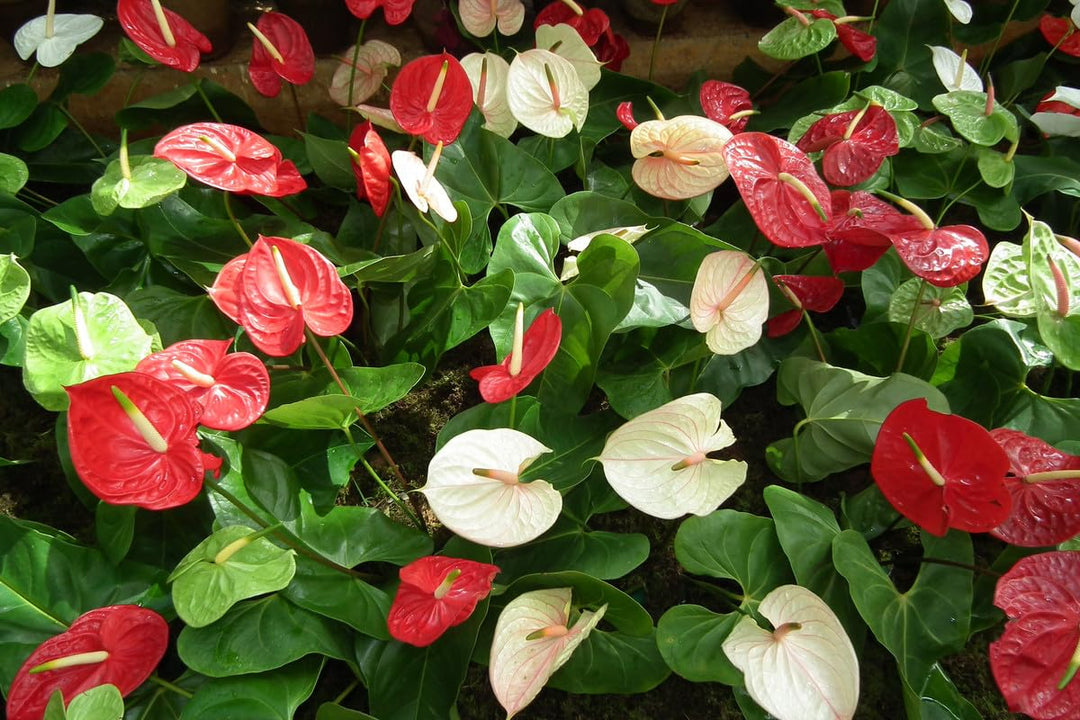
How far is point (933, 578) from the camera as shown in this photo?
971 millimetres

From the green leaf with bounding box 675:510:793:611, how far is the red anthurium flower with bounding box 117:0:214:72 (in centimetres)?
94

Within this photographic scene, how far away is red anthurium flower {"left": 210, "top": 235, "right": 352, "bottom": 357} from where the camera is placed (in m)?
0.85

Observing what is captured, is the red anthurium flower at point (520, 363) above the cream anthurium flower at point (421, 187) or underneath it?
underneath

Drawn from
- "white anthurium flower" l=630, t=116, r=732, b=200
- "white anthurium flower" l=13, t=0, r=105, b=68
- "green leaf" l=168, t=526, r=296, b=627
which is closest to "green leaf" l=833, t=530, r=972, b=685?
"white anthurium flower" l=630, t=116, r=732, b=200

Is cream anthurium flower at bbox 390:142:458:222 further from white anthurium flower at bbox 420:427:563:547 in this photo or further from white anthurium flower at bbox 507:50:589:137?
white anthurium flower at bbox 420:427:563:547

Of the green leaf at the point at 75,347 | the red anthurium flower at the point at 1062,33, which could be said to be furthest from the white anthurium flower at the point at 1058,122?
the green leaf at the point at 75,347

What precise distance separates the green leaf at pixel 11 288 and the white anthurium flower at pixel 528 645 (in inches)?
27.2

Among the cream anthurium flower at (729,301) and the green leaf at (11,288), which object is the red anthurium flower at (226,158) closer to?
the green leaf at (11,288)

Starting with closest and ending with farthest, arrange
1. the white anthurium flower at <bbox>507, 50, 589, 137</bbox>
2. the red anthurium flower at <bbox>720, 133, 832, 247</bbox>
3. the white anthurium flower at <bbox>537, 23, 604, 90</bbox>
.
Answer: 1. the red anthurium flower at <bbox>720, 133, 832, 247</bbox>
2. the white anthurium flower at <bbox>507, 50, 589, 137</bbox>
3. the white anthurium flower at <bbox>537, 23, 604, 90</bbox>

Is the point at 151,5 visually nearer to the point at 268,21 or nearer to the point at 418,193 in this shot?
the point at 268,21

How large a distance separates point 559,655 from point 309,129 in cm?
105

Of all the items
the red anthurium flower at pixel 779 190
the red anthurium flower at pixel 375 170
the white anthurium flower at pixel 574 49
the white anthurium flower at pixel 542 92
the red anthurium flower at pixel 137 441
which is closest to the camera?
the red anthurium flower at pixel 137 441

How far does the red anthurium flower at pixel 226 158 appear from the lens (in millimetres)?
954

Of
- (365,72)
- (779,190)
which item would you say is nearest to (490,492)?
(779,190)
